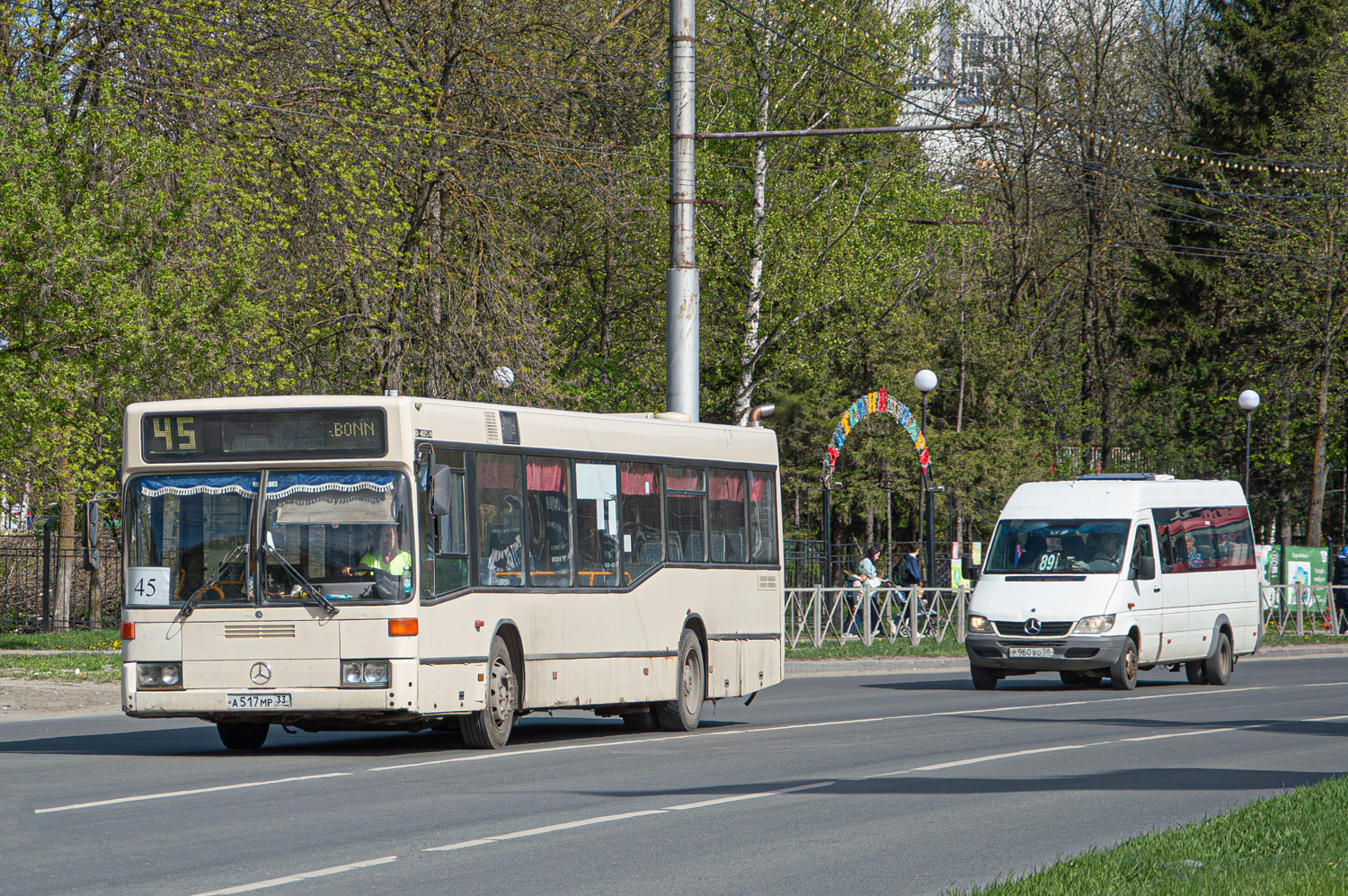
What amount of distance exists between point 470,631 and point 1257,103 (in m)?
42.0

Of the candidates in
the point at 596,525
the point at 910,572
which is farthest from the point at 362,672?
the point at 910,572

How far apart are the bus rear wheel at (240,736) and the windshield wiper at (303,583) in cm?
206

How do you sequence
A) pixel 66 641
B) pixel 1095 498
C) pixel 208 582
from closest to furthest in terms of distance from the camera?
pixel 208 582, pixel 1095 498, pixel 66 641

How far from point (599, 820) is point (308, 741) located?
653 cm

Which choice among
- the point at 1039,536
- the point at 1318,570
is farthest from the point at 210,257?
the point at 1318,570

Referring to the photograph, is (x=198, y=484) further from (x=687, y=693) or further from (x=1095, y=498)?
(x=1095, y=498)

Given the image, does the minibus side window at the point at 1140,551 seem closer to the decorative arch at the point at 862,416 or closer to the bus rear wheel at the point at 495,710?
the decorative arch at the point at 862,416

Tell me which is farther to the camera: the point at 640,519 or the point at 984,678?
the point at 984,678

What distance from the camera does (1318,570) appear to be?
138 feet

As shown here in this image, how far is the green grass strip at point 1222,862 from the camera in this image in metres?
7.71

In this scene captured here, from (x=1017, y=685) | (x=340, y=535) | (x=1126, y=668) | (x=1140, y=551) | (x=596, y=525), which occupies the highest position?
(x=596, y=525)

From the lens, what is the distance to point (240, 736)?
593 inches

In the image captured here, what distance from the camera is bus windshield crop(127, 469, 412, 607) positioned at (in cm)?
1341

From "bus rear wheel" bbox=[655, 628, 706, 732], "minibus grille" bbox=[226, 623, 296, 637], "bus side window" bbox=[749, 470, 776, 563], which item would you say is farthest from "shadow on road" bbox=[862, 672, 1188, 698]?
"minibus grille" bbox=[226, 623, 296, 637]
